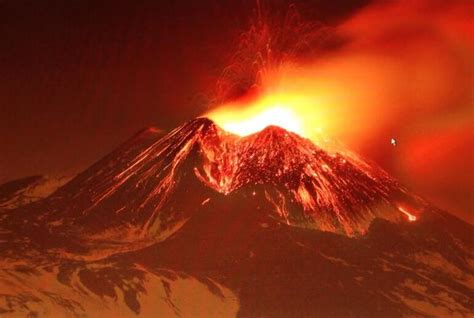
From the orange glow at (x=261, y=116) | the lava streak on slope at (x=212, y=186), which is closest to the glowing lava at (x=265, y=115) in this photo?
the orange glow at (x=261, y=116)

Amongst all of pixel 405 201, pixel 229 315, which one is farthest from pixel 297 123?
pixel 229 315

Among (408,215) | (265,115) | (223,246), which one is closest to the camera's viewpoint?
(223,246)

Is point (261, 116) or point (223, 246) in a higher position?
point (261, 116)

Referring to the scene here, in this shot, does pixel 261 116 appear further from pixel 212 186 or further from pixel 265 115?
pixel 212 186

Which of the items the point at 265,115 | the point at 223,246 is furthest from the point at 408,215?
the point at 265,115

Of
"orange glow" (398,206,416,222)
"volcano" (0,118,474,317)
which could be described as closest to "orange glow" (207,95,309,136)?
"volcano" (0,118,474,317)

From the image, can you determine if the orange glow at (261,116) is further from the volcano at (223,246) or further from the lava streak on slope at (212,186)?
the volcano at (223,246)

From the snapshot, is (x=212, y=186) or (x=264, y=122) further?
(x=264, y=122)

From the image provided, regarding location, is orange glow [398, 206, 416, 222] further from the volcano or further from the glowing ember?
the glowing ember


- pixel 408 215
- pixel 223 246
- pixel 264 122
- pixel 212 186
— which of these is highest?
pixel 264 122

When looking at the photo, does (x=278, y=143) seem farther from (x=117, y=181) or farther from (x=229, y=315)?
(x=229, y=315)
